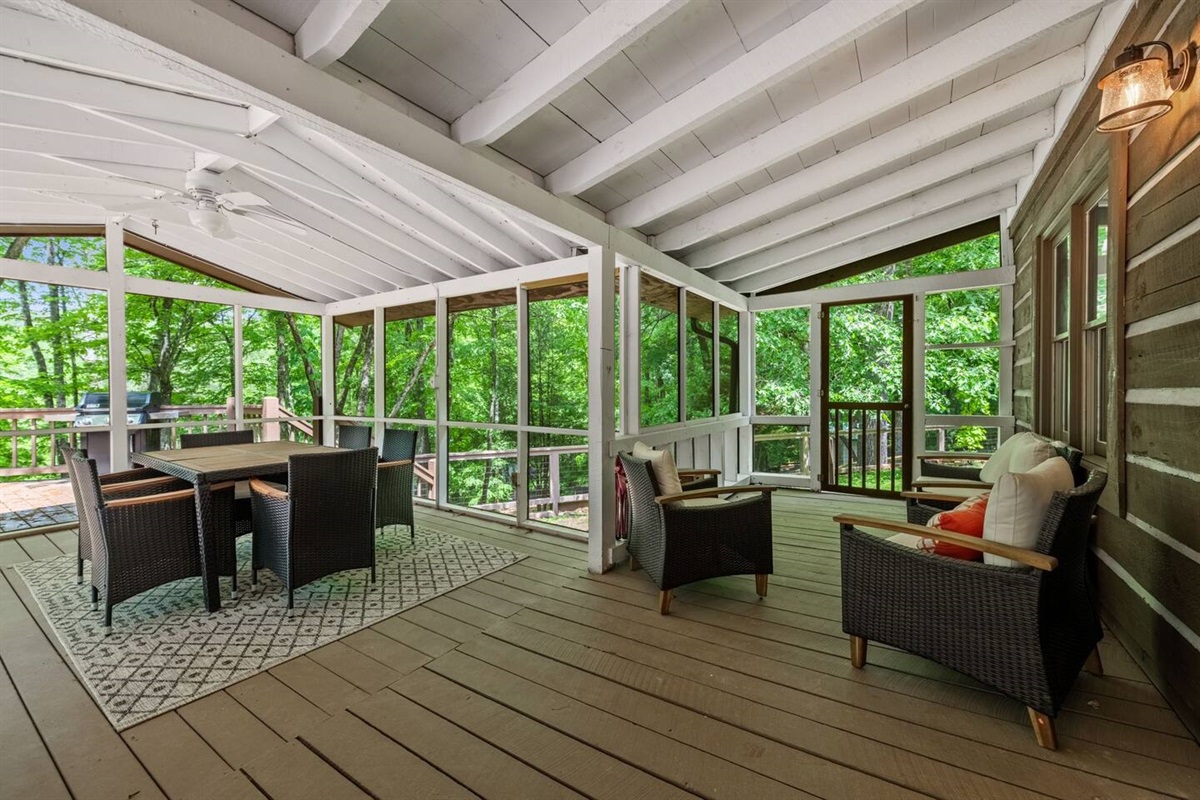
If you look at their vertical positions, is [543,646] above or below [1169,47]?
below

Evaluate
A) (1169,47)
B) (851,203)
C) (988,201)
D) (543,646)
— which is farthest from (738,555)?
(988,201)

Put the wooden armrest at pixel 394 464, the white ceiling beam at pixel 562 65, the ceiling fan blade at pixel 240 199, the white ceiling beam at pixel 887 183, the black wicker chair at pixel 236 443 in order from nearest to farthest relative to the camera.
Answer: the white ceiling beam at pixel 562 65, the ceiling fan blade at pixel 240 199, the white ceiling beam at pixel 887 183, the black wicker chair at pixel 236 443, the wooden armrest at pixel 394 464

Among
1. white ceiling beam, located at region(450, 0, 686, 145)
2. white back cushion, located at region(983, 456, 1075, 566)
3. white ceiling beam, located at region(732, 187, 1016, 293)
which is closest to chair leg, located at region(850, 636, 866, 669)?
white back cushion, located at region(983, 456, 1075, 566)

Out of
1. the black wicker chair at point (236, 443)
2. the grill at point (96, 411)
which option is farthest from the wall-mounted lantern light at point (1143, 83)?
the grill at point (96, 411)

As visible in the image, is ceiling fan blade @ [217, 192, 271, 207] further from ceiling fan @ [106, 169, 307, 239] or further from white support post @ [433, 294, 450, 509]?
white support post @ [433, 294, 450, 509]

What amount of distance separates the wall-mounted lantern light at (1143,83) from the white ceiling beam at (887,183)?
144 centimetres

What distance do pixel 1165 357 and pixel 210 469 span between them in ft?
14.0

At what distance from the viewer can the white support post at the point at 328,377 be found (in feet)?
20.4

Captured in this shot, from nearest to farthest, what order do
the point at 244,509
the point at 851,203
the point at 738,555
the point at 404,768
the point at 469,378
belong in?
the point at 404,768, the point at 738,555, the point at 244,509, the point at 851,203, the point at 469,378

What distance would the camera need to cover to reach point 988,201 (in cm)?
444

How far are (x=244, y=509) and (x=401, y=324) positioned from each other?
8.83ft

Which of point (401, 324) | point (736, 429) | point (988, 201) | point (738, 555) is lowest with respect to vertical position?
point (738, 555)

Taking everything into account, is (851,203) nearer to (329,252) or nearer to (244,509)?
(329,252)

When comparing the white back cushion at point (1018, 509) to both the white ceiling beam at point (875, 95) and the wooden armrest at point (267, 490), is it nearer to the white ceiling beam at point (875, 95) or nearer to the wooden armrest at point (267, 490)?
the white ceiling beam at point (875, 95)
